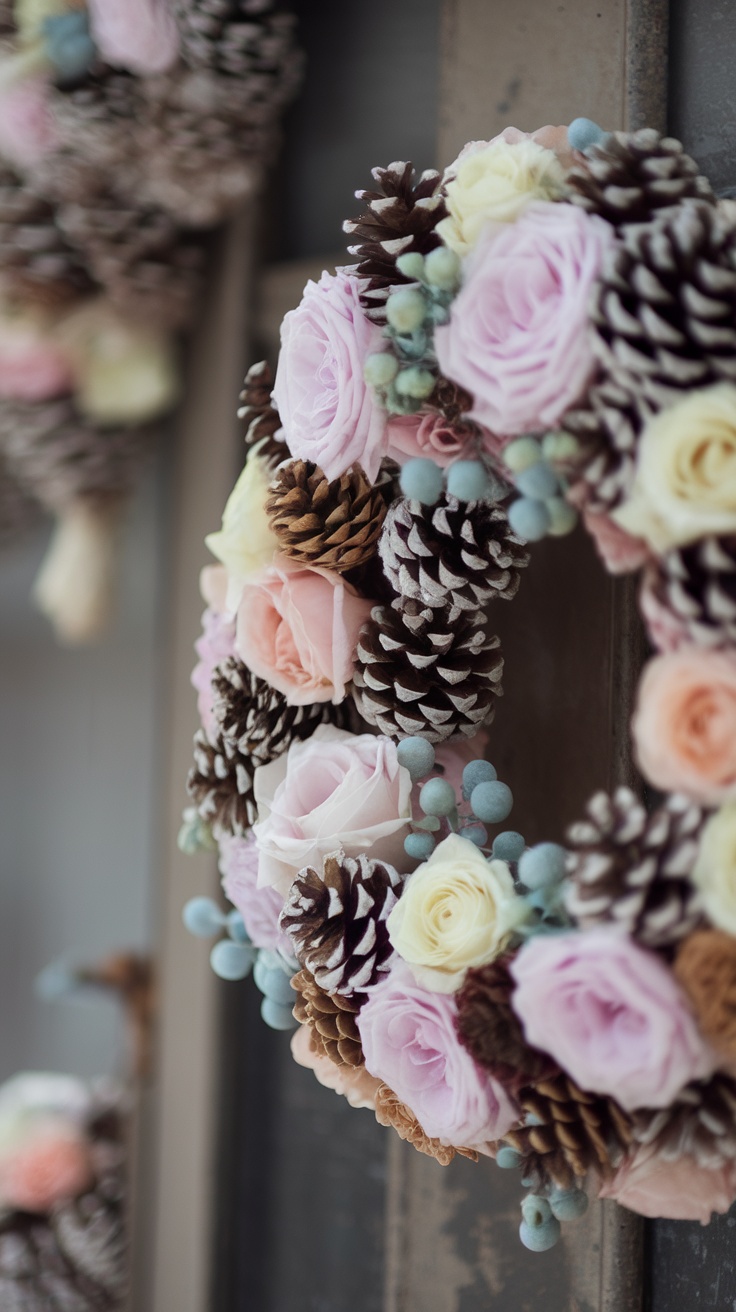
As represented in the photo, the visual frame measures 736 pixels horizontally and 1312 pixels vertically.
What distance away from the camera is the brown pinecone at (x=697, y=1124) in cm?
41

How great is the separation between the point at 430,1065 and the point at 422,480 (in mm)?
242

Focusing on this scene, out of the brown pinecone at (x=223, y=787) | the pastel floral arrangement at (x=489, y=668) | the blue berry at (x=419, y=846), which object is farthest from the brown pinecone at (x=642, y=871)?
the brown pinecone at (x=223, y=787)

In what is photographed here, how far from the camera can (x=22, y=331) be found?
88cm

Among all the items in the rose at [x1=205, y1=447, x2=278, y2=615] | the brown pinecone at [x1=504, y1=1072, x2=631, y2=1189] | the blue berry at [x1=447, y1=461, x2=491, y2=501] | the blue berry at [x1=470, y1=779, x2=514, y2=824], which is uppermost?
the blue berry at [x1=447, y1=461, x2=491, y2=501]

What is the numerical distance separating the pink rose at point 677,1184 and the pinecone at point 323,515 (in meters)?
0.27

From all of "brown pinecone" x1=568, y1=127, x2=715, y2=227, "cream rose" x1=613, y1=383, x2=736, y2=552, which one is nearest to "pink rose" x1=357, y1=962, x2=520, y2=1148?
"cream rose" x1=613, y1=383, x2=736, y2=552

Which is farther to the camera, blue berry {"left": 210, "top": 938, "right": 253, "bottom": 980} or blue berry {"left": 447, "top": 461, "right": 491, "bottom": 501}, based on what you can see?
blue berry {"left": 210, "top": 938, "right": 253, "bottom": 980}

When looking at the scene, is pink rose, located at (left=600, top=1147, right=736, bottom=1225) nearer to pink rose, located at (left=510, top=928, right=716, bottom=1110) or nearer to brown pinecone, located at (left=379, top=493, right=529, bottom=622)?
pink rose, located at (left=510, top=928, right=716, bottom=1110)

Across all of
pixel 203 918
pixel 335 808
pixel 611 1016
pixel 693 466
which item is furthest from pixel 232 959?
pixel 693 466

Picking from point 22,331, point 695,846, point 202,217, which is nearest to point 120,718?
point 22,331

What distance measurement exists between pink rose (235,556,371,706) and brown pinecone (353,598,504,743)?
0.04 ft

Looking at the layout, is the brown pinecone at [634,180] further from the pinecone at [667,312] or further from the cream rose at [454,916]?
the cream rose at [454,916]

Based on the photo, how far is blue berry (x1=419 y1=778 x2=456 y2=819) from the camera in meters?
0.48

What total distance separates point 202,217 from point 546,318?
49 cm
